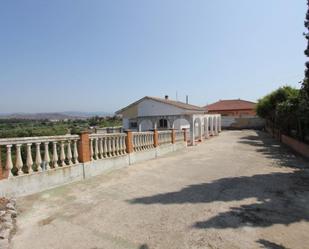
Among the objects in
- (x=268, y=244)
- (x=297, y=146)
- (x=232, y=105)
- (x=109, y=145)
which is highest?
(x=232, y=105)

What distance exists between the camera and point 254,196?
6.50 meters

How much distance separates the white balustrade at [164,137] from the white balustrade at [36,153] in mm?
7361

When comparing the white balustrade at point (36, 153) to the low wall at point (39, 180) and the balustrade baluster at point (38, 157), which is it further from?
the low wall at point (39, 180)

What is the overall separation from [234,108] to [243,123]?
25.2ft

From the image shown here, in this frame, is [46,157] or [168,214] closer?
[168,214]

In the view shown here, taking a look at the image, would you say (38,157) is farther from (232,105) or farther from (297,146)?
(232,105)

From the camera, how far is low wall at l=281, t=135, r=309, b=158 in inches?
580

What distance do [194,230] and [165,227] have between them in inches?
19.0

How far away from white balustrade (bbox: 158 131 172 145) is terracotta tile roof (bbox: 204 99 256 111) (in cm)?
4007

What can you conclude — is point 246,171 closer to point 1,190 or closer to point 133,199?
point 133,199

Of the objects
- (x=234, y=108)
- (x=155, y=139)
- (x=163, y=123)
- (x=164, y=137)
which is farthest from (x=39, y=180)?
(x=234, y=108)

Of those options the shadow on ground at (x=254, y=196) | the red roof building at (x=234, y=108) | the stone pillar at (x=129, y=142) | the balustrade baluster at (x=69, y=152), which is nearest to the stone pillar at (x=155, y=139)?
the stone pillar at (x=129, y=142)

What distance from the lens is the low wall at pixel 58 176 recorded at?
5.78m

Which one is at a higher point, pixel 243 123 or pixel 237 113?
pixel 237 113
